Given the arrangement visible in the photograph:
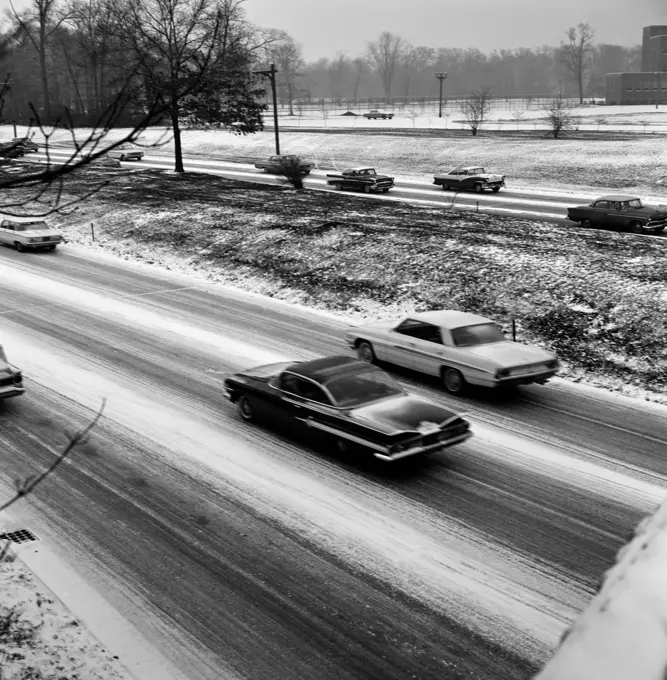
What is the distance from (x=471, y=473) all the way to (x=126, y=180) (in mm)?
38188

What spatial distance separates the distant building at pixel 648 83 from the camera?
390 ft

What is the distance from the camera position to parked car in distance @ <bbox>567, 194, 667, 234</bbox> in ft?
93.4

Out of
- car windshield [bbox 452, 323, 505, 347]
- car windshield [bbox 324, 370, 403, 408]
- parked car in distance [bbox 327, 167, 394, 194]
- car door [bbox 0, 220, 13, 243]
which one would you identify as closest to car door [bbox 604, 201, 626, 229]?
parked car in distance [bbox 327, 167, 394, 194]

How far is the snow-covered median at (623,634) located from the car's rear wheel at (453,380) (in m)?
11.0

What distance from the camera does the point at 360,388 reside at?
39.7 ft

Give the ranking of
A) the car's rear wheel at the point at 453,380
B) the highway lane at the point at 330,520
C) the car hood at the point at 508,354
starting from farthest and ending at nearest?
the car's rear wheel at the point at 453,380 → the car hood at the point at 508,354 → the highway lane at the point at 330,520

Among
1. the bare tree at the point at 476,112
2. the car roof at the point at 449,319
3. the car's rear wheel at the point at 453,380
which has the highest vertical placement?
the bare tree at the point at 476,112

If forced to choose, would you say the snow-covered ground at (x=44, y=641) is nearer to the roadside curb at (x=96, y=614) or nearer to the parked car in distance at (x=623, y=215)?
the roadside curb at (x=96, y=614)

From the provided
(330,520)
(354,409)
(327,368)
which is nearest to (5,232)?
(327,368)

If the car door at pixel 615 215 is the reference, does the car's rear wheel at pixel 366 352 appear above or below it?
below

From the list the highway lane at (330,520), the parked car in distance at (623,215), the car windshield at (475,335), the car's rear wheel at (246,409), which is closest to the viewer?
the highway lane at (330,520)

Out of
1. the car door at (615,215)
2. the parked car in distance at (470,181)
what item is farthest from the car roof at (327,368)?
the parked car in distance at (470,181)

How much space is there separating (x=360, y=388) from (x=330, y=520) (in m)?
2.49

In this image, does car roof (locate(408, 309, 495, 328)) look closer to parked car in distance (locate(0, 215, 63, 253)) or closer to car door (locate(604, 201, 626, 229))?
car door (locate(604, 201, 626, 229))
